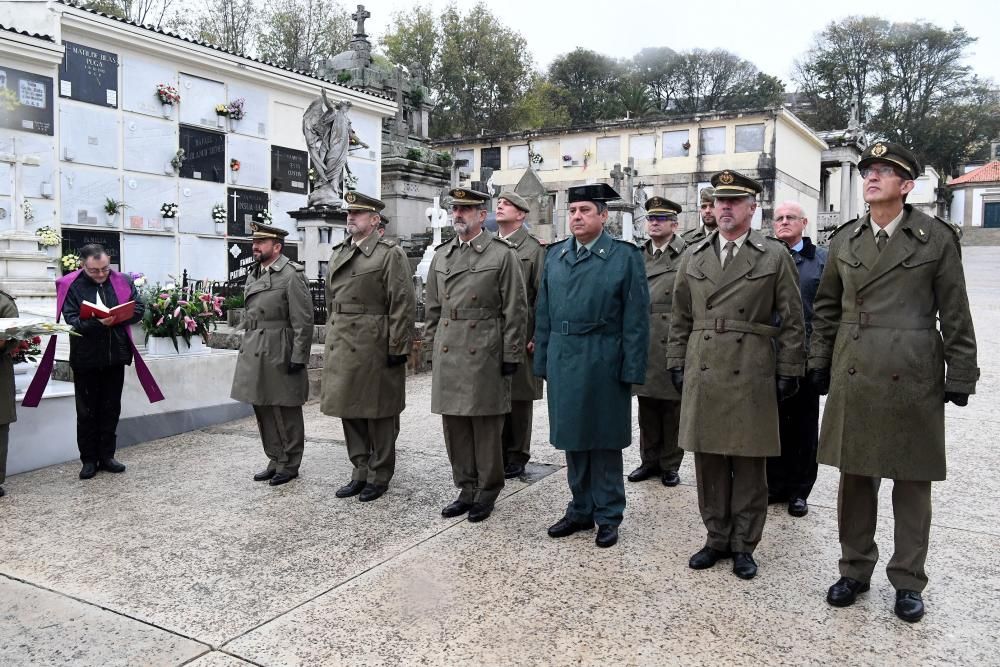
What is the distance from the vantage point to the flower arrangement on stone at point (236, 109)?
20250 millimetres

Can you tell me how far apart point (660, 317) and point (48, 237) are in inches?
543

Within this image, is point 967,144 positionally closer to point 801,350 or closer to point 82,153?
point 82,153

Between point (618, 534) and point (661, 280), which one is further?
point (661, 280)

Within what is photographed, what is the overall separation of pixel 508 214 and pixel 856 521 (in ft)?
10.3

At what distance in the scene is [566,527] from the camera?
4.62 meters

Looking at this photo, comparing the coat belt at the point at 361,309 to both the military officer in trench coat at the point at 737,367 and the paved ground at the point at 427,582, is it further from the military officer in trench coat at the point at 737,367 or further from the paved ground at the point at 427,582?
the military officer in trench coat at the point at 737,367

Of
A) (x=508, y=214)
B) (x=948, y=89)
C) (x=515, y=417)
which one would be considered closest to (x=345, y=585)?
(x=515, y=417)

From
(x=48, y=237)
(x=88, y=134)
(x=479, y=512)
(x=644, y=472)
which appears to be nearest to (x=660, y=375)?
(x=644, y=472)

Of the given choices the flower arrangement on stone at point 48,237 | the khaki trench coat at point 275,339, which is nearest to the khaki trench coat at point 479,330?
the khaki trench coat at point 275,339

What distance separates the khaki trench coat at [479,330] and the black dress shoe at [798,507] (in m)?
1.89

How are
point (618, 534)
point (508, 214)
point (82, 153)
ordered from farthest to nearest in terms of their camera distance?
point (82, 153), point (508, 214), point (618, 534)

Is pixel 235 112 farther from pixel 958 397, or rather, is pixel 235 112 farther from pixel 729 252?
pixel 958 397

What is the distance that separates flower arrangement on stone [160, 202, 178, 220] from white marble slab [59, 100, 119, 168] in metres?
1.39

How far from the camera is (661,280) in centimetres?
593
